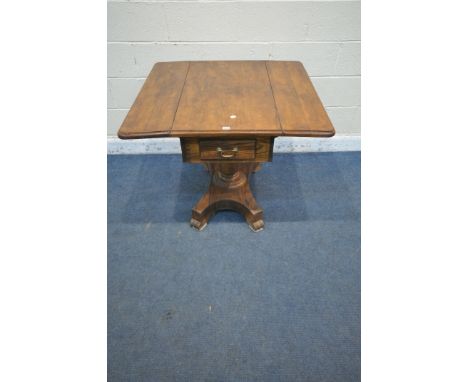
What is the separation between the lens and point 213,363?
0.99m

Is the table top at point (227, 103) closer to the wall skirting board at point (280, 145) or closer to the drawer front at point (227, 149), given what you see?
the drawer front at point (227, 149)

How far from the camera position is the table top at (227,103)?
91 cm

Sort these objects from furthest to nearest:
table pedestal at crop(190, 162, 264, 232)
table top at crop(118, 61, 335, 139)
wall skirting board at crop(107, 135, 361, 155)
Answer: wall skirting board at crop(107, 135, 361, 155), table pedestal at crop(190, 162, 264, 232), table top at crop(118, 61, 335, 139)

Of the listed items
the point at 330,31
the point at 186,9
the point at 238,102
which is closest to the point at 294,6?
the point at 330,31

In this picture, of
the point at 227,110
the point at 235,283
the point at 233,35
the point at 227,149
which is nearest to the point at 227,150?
the point at 227,149

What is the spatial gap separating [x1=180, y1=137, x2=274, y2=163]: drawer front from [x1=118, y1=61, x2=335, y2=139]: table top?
0.07 metres

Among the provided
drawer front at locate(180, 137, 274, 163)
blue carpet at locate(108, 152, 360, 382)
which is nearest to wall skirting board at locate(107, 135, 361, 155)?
blue carpet at locate(108, 152, 360, 382)

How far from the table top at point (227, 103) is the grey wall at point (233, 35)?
238 mm

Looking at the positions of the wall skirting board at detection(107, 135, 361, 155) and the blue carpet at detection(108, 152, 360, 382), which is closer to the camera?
the blue carpet at detection(108, 152, 360, 382)

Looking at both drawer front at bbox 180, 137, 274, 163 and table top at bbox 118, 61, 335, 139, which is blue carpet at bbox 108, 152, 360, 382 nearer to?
drawer front at bbox 180, 137, 274, 163

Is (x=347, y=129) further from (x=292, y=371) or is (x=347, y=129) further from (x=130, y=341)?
(x=130, y=341)

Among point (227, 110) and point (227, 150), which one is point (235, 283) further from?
point (227, 110)

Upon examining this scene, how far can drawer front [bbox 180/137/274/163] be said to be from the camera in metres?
0.98

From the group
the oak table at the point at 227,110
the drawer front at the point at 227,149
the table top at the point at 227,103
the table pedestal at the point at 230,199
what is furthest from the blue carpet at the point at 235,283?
the table top at the point at 227,103
